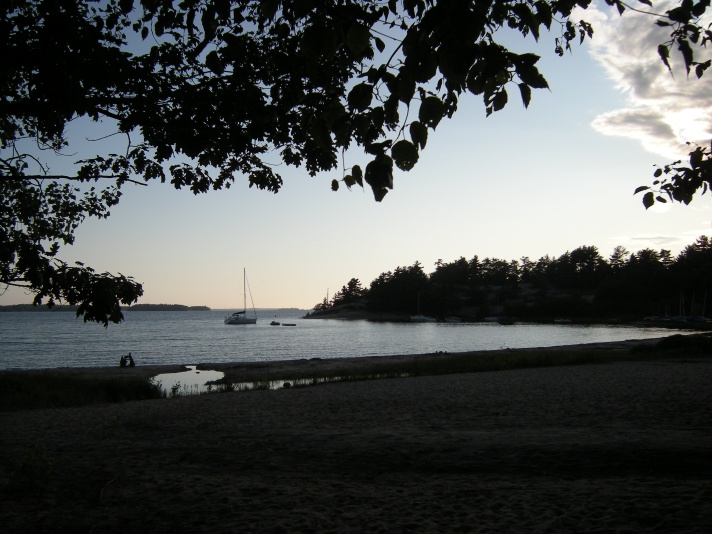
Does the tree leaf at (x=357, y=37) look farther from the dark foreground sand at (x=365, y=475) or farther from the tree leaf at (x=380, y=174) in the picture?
the dark foreground sand at (x=365, y=475)

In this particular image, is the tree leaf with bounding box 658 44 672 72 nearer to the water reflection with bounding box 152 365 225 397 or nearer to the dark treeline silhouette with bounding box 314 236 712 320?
the water reflection with bounding box 152 365 225 397

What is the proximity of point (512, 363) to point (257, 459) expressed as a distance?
76.8ft

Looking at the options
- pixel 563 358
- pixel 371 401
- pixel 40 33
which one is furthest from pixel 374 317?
pixel 40 33


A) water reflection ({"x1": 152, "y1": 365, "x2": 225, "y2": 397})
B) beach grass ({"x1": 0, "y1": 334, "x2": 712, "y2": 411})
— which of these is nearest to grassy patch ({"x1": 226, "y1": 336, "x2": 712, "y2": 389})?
beach grass ({"x1": 0, "y1": 334, "x2": 712, "y2": 411})

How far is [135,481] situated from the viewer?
6203 millimetres

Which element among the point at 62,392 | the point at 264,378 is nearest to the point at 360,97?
the point at 62,392

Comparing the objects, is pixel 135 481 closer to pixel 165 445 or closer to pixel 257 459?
pixel 257 459

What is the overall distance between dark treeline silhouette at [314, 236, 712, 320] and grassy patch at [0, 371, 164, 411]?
127 m

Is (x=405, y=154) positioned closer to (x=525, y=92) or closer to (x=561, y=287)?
(x=525, y=92)

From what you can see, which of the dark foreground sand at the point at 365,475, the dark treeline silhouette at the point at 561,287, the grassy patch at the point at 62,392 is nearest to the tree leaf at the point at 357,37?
the dark foreground sand at the point at 365,475

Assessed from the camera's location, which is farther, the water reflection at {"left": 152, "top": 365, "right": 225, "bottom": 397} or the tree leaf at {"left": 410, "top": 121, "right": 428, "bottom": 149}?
the water reflection at {"left": 152, "top": 365, "right": 225, "bottom": 397}

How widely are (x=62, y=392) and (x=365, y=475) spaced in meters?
17.2

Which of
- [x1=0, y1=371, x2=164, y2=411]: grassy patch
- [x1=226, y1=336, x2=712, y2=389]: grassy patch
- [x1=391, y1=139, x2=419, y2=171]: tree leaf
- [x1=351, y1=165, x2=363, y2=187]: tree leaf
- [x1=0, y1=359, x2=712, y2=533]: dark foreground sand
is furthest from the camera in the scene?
[x1=226, y1=336, x2=712, y2=389]: grassy patch

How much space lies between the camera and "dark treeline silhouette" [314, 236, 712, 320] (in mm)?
127312
